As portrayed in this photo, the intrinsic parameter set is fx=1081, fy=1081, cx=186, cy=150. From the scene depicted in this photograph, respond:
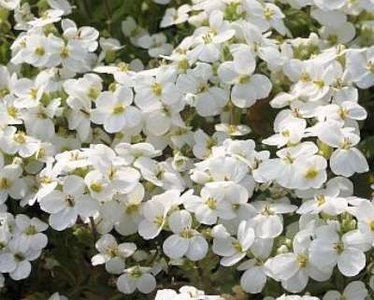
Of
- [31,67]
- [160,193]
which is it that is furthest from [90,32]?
[160,193]

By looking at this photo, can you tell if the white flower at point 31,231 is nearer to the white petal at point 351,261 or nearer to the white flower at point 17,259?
the white flower at point 17,259

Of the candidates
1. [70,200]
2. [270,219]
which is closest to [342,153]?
[270,219]

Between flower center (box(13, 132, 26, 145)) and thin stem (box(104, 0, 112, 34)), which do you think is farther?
thin stem (box(104, 0, 112, 34))

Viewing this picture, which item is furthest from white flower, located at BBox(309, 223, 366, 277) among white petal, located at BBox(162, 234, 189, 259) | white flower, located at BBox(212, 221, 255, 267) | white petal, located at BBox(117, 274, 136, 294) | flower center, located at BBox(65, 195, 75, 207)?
flower center, located at BBox(65, 195, 75, 207)

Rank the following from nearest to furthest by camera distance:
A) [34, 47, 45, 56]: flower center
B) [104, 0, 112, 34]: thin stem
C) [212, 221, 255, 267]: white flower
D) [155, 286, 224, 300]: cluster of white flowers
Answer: [155, 286, 224, 300]: cluster of white flowers
[212, 221, 255, 267]: white flower
[34, 47, 45, 56]: flower center
[104, 0, 112, 34]: thin stem

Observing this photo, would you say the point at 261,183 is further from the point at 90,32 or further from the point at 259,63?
the point at 90,32

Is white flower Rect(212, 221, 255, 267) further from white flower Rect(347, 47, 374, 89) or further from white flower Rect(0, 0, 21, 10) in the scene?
white flower Rect(0, 0, 21, 10)

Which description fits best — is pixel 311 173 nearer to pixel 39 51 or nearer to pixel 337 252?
pixel 337 252

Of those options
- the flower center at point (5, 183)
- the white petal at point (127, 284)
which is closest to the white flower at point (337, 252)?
the white petal at point (127, 284)
